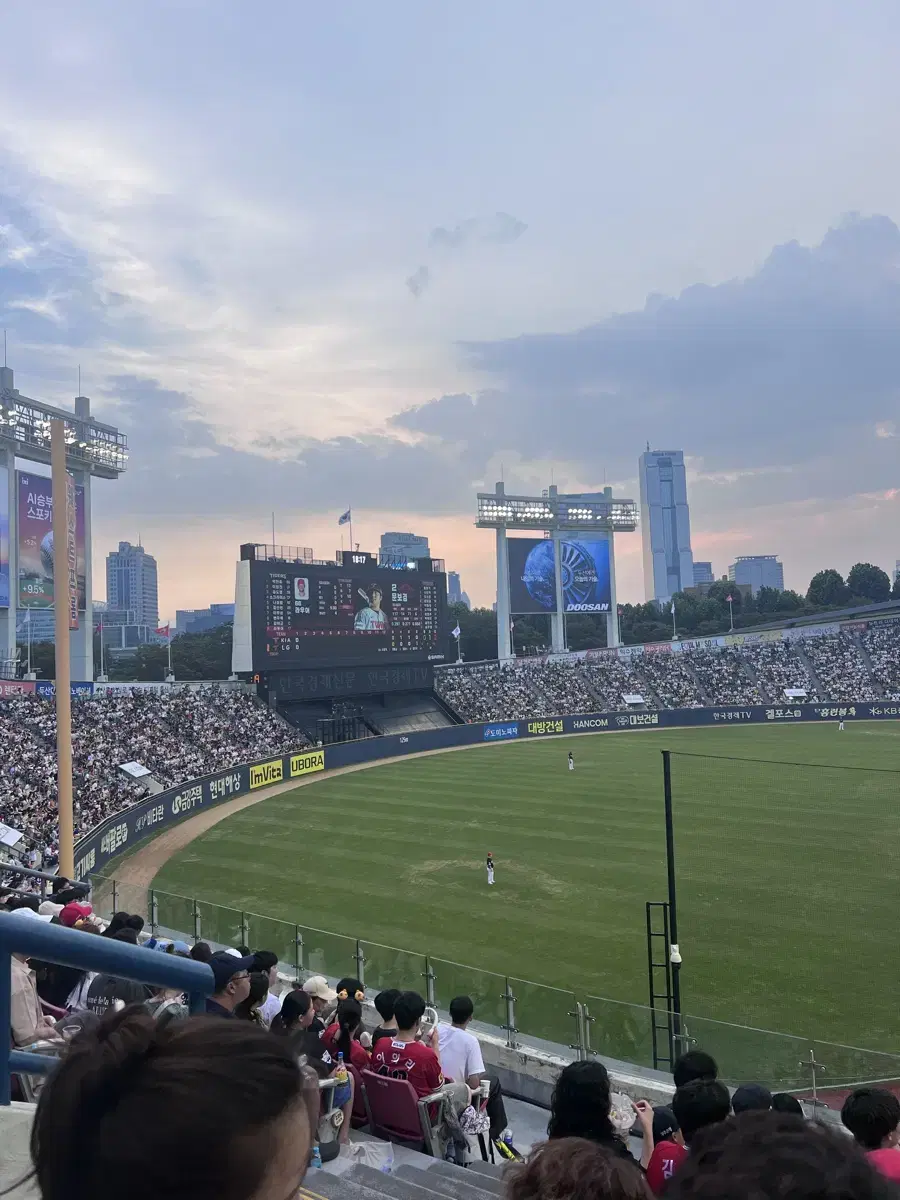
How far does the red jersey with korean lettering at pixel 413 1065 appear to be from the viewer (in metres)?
5.93

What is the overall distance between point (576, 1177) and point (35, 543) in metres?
41.0

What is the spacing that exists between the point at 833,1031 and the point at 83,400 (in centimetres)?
4106

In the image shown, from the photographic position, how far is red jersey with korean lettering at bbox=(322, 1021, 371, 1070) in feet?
20.7

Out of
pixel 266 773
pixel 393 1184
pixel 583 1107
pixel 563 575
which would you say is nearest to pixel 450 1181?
pixel 393 1184

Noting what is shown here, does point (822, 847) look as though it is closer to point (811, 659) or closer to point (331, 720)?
point (331, 720)

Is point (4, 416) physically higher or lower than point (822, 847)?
higher

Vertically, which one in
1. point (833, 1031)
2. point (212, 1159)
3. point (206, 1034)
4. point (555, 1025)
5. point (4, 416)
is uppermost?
point (4, 416)

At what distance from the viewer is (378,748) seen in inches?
1738

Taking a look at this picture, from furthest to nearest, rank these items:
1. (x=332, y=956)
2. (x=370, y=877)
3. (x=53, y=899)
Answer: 1. (x=370, y=877)
2. (x=332, y=956)
3. (x=53, y=899)

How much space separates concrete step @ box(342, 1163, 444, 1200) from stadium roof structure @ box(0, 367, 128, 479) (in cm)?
3875

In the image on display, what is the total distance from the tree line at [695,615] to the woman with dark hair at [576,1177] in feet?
290

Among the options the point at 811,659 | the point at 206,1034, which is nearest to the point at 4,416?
the point at 206,1034

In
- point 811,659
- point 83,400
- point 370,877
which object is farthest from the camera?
point 811,659

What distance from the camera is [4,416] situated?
36.9 m
